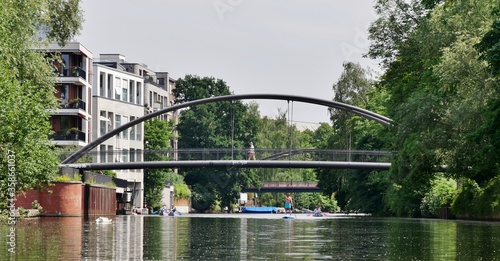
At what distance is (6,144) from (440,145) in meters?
19.9

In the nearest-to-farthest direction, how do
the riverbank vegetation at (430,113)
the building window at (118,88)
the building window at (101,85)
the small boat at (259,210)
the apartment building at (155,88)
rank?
the riverbank vegetation at (430,113) < the building window at (101,85) < the building window at (118,88) < the apartment building at (155,88) < the small boat at (259,210)

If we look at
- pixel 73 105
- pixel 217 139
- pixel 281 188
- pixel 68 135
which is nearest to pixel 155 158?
pixel 217 139

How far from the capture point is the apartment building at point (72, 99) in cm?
8762

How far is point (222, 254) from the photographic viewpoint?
2036 cm

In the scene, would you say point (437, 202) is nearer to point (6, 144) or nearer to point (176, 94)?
point (6, 144)

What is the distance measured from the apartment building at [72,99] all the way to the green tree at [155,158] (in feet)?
64.3

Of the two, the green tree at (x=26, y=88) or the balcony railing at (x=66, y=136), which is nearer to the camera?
the green tree at (x=26, y=88)

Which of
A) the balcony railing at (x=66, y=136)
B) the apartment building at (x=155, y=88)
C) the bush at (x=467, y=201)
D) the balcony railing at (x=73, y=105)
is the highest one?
the apartment building at (x=155, y=88)

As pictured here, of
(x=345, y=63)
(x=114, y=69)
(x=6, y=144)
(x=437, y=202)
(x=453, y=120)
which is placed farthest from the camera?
(x=345, y=63)

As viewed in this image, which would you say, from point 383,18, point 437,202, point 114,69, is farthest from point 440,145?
point 114,69

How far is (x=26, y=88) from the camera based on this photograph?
3797cm

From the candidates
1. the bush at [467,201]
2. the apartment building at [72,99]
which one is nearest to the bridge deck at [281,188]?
the apartment building at [72,99]

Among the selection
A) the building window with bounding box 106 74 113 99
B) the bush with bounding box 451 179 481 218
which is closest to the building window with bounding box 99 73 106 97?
the building window with bounding box 106 74 113 99

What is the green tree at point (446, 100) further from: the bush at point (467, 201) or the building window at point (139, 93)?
the building window at point (139, 93)
